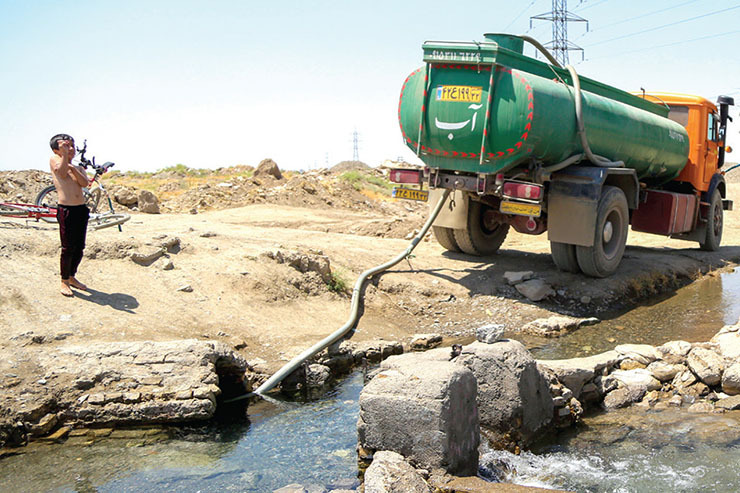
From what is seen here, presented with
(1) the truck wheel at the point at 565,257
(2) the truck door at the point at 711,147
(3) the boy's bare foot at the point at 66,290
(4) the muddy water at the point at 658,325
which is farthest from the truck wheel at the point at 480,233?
(3) the boy's bare foot at the point at 66,290

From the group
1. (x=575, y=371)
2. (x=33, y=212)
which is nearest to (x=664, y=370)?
(x=575, y=371)

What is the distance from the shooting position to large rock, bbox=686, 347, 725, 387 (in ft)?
19.8

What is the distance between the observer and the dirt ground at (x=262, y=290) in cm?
645

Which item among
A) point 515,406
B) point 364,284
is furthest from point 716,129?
point 515,406

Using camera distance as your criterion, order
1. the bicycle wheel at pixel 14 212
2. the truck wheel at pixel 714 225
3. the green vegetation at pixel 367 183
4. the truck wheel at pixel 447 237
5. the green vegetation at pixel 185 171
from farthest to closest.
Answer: the green vegetation at pixel 185 171 → the green vegetation at pixel 367 183 → the truck wheel at pixel 714 225 → the truck wheel at pixel 447 237 → the bicycle wheel at pixel 14 212

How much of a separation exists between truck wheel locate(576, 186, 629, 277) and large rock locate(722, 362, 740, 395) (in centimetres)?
334

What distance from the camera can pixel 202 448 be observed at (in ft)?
16.5

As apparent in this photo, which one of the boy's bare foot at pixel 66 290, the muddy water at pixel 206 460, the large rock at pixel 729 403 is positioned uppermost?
the boy's bare foot at pixel 66 290

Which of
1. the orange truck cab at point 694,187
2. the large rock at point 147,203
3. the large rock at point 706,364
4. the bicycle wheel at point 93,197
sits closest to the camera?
the large rock at point 706,364

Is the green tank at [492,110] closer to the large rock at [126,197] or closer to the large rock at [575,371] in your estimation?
the large rock at [575,371]

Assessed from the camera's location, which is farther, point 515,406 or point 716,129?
point 716,129

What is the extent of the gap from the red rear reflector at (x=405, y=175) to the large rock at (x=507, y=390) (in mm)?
4181

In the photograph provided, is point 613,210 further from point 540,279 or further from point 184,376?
point 184,376

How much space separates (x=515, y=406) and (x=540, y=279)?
4.60 meters
